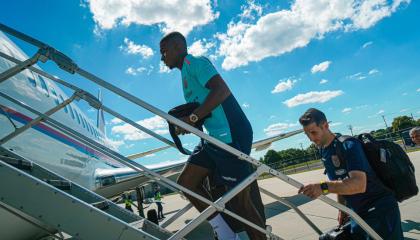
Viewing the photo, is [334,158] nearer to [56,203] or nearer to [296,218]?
[56,203]

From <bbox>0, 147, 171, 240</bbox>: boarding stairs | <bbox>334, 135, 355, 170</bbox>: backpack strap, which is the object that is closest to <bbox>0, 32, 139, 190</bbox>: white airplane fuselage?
<bbox>0, 147, 171, 240</bbox>: boarding stairs

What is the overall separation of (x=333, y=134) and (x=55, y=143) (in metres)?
4.73

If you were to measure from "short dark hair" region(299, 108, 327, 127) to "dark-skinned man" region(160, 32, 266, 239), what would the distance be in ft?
1.73

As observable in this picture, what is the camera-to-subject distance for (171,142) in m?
3.42

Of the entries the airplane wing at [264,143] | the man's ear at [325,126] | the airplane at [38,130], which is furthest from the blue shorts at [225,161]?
the airplane wing at [264,143]

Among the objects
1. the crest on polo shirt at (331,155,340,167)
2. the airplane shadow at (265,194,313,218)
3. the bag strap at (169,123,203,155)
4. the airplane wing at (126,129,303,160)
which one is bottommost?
the airplane shadow at (265,194,313,218)

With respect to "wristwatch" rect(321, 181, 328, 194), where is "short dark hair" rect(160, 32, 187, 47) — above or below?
above

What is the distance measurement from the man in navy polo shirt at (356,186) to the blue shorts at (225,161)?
566mm

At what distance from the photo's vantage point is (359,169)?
2324 mm

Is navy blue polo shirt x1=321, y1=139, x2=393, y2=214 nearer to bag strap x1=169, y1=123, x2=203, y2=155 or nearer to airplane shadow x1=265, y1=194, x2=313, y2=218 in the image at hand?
bag strap x1=169, y1=123, x2=203, y2=155

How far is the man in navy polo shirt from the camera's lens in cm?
229

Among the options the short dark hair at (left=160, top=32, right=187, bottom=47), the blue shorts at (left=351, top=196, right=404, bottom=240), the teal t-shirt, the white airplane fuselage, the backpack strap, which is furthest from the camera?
the white airplane fuselage

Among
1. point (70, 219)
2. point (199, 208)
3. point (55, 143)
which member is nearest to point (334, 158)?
point (199, 208)

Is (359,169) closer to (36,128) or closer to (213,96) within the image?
(213,96)
